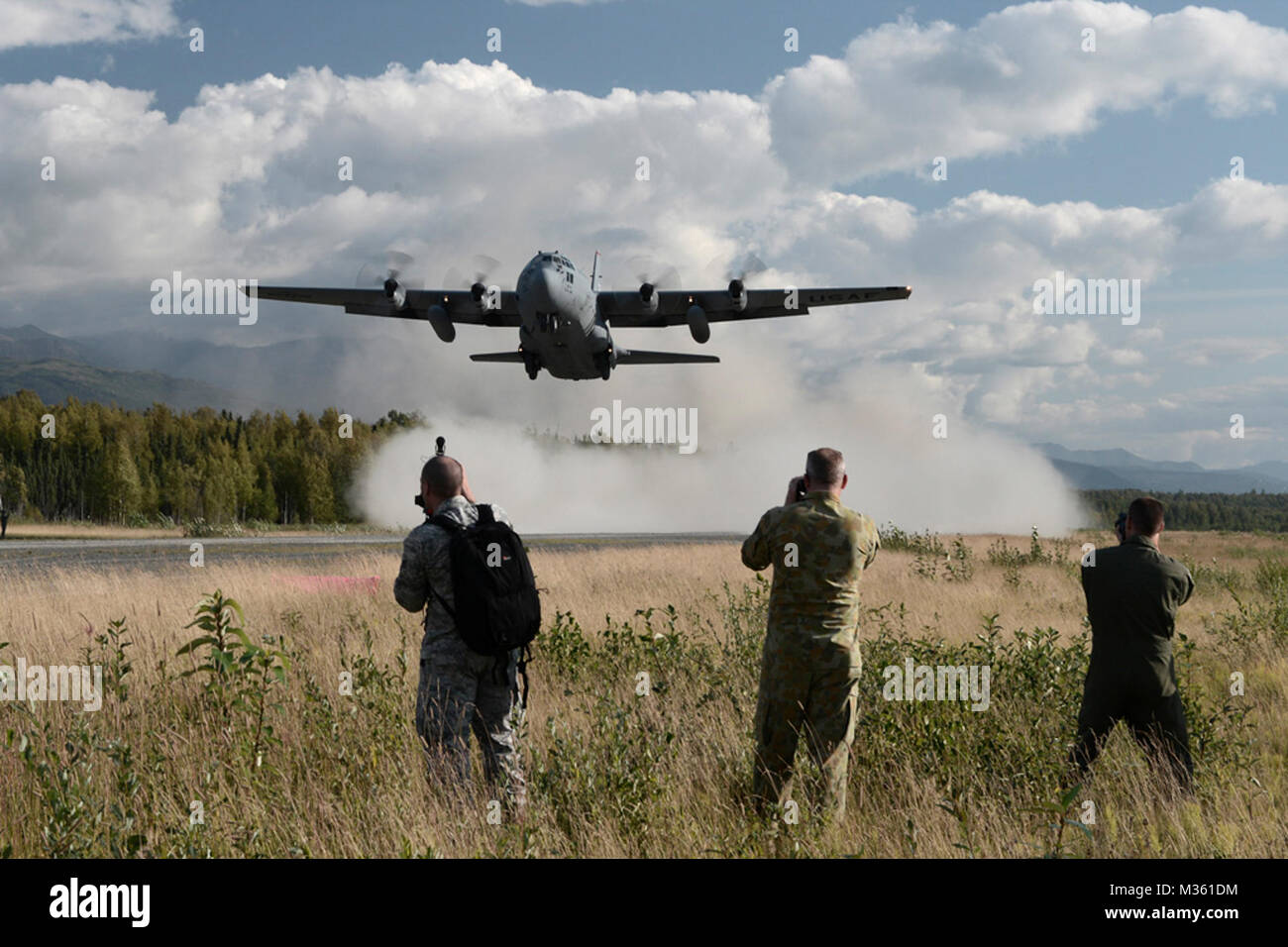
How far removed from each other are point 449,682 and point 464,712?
0.21 metres

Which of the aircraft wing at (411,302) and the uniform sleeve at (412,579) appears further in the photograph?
the aircraft wing at (411,302)

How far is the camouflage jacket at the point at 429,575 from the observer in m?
5.22

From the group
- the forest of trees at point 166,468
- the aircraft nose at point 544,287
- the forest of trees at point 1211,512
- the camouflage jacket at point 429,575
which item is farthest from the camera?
the forest of trees at point 1211,512

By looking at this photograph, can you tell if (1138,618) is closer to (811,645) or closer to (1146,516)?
(1146,516)

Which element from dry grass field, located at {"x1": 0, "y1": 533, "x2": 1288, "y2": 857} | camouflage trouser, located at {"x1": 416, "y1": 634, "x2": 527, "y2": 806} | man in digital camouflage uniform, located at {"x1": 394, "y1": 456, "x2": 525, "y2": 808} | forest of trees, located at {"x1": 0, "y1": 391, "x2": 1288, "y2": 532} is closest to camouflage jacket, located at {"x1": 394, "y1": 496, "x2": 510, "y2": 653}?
man in digital camouflage uniform, located at {"x1": 394, "y1": 456, "x2": 525, "y2": 808}

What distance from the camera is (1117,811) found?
544 cm

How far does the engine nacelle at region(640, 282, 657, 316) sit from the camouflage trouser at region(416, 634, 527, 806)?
25120 mm

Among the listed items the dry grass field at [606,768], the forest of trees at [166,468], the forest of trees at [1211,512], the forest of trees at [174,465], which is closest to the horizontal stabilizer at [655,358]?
the dry grass field at [606,768]

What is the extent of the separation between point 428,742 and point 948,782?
3.45 metres

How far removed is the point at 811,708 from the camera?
17.0 feet

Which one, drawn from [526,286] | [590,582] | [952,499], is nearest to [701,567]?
[590,582]

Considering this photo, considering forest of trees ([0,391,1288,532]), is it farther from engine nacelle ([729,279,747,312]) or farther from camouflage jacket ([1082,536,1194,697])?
camouflage jacket ([1082,536,1194,697])

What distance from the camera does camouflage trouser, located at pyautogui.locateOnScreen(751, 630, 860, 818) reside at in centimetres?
514

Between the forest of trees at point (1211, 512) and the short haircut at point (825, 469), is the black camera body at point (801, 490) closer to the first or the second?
the short haircut at point (825, 469)
